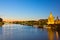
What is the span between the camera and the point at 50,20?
47.5ft

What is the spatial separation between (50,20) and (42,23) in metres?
1.53

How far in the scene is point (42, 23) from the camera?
15.8 metres

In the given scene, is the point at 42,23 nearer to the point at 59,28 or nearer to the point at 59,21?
the point at 59,21

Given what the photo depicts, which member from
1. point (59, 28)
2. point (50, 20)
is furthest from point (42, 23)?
point (59, 28)

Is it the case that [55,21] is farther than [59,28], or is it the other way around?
[55,21]

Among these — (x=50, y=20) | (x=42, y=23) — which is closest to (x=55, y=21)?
(x=50, y=20)

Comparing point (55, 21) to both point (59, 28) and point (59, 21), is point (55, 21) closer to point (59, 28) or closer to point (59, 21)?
point (59, 21)

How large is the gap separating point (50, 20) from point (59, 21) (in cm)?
101

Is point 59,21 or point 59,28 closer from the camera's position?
point 59,28

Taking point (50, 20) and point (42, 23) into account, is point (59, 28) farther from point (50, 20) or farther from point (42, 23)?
point (42, 23)

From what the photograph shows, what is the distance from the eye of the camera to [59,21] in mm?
13984

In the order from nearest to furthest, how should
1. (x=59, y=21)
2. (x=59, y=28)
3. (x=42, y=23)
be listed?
(x=59, y=28)
(x=59, y=21)
(x=42, y=23)

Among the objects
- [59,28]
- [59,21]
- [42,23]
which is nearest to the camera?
[59,28]

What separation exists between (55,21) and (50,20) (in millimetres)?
558
